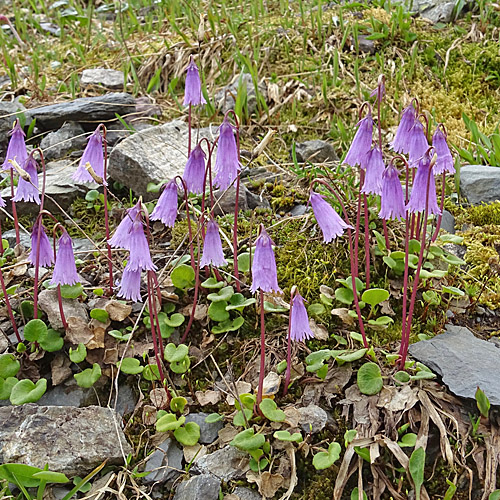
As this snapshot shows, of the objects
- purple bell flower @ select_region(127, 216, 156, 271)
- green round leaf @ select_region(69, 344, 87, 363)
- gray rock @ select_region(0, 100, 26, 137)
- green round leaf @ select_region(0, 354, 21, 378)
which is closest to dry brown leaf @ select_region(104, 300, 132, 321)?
green round leaf @ select_region(69, 344, 87, 363)

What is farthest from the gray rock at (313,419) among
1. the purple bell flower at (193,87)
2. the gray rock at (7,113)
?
the gray rock at (7,113)

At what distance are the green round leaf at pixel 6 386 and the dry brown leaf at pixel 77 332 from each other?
294 mm

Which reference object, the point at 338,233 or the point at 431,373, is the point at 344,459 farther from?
the point at 338,233

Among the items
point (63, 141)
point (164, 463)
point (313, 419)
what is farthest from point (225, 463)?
point (63, 141)

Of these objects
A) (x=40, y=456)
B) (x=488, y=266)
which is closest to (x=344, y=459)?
(x=40, y=456)

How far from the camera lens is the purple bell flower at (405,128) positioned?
2.57 m

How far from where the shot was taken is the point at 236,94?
457 centimetres

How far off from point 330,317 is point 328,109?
2.31 metres

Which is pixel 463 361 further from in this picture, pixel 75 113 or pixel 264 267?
pixel 75 113

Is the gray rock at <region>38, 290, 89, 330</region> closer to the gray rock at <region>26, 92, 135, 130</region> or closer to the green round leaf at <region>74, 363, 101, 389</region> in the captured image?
the green round leaf at <region>74, 363, 101, 389</region>

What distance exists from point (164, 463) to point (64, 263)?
937 millimetres

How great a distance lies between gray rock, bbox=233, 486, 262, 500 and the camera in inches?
82.3

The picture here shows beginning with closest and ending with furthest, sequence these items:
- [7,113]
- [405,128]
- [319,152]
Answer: [405,128] → [319,152] → [7,113]

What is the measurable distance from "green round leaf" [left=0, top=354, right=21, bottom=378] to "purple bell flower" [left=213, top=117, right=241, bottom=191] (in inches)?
47.7
